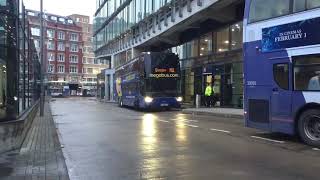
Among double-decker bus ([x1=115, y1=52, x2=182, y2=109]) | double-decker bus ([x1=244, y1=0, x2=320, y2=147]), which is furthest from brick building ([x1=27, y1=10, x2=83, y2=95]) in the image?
double-decker bus ([x1=244, y1=0, x2=320, y2=147])

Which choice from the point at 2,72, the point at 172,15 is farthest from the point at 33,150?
the point at 172,15

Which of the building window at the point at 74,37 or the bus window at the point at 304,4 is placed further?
the building window at the point at 74,37

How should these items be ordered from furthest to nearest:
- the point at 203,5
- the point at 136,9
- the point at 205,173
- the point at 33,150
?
the point at 136,9 < the point at 203,5 < the point at 33,150 < the point at 205,173

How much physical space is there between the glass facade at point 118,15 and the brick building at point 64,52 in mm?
49037

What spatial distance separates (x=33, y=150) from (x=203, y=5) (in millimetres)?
21169

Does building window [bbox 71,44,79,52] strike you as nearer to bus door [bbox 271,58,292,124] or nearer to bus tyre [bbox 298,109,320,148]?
bus door [bbox 271,58,292,124]

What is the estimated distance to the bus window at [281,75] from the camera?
1388 cm

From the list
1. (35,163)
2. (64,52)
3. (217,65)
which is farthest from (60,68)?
(35,163)

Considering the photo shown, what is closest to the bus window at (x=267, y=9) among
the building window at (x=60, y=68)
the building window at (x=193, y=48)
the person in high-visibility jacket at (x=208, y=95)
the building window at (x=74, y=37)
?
the person in high-visibility jacket at (x=208, y=95)

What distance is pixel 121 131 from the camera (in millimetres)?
18391

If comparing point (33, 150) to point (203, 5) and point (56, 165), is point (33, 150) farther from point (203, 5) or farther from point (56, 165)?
point (203, 5)

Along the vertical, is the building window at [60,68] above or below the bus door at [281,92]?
above

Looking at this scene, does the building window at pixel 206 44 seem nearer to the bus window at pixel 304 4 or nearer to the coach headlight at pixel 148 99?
the coach headlight at pixel 148 99

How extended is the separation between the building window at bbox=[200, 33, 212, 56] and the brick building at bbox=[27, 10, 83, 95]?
297ft
